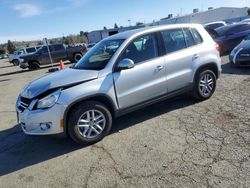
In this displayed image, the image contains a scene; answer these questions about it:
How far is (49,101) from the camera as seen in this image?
4.65 metres

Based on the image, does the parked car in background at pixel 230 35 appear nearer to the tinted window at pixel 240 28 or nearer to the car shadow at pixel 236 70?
the tinted window at pixel 240 28

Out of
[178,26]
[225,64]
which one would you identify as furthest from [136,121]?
[225,64]

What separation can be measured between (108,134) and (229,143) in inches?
86.2

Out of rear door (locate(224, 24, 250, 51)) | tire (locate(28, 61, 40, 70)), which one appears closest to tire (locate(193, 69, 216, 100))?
rear door (locate(224, 24, 250, 51))

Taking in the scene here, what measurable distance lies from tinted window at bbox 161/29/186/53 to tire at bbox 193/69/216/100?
0.82 meters

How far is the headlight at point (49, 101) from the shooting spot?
4645mm

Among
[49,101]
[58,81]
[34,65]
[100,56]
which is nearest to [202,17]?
[34,65]

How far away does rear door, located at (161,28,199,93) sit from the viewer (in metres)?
5.83

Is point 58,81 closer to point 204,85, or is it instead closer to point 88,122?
point 88,122

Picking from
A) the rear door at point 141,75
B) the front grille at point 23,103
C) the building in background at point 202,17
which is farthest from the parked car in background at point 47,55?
the building in background at point 202,17

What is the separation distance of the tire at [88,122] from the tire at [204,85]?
2329 mm

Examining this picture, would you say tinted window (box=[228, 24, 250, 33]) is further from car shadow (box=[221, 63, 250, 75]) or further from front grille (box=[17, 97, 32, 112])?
front grille (box=[17, 97, 32, 112])

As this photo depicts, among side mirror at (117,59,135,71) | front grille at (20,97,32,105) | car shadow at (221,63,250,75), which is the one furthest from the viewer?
car shadow at (221,63,250,75)

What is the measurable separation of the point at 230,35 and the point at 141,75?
1076cm
